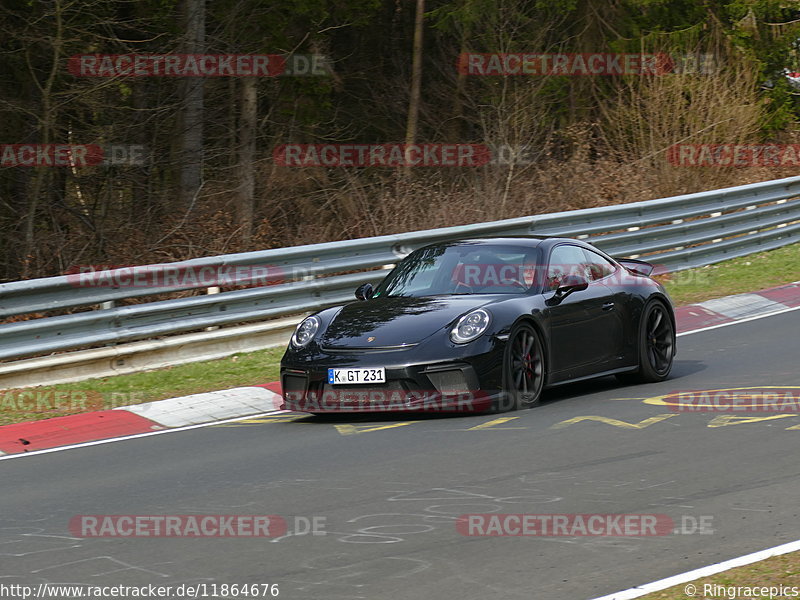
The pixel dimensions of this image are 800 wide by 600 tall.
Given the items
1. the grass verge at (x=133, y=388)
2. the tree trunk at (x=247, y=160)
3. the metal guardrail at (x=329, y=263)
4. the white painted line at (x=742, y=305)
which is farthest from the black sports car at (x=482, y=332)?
the tree trunk at (x=247, y=160)

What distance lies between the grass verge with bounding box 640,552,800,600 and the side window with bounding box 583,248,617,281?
5.75 m

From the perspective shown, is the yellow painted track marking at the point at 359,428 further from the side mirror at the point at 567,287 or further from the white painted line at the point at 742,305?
the white painted line at the point at 742,305

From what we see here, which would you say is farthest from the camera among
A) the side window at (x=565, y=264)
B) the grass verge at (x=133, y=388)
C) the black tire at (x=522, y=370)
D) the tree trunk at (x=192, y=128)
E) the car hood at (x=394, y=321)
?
the tree trunk at (x=192, y=128)

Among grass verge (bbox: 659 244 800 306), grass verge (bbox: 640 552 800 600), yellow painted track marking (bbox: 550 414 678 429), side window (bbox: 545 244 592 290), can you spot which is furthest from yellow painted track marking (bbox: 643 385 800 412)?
grass verge (bbox: 659 244 800 306)

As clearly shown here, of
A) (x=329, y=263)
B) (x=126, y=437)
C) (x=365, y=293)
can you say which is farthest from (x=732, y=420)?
(x=329, y=263)

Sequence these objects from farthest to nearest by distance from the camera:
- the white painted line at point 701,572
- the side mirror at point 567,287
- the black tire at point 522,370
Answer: the side mirror at point 567,287 < the black tire at point 522,370 < the white painted line at point 701,572

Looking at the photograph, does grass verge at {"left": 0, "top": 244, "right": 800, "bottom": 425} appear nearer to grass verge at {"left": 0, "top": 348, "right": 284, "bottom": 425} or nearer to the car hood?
grass verge at {"left": 0, "top": 348, "right": 284, "bottom": 425}

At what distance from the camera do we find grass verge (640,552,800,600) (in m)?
4.91

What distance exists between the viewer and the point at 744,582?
508 centimetres

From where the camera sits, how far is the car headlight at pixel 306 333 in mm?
9859

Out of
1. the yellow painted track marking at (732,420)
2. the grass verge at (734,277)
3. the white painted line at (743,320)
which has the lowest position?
the yellow painted track marking at (732,420)

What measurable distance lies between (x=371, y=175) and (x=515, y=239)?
1785 centimetres

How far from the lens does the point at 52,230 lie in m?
18.7

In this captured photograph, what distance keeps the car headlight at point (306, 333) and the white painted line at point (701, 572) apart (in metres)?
4.91
